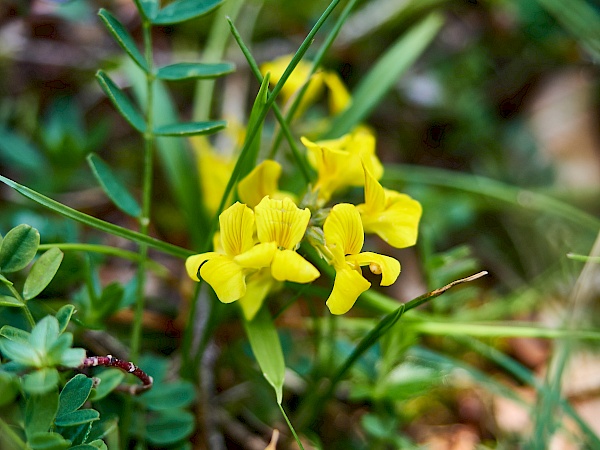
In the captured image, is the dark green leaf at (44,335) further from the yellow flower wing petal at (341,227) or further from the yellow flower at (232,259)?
the yellow flower wing petal at (341,227)

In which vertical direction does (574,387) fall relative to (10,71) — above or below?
below

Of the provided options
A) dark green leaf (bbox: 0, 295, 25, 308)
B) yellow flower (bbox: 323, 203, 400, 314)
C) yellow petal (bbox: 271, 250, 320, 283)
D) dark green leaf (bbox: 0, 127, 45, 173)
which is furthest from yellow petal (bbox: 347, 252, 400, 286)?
dark green leaf (bbox: 0, 127, 45, 173)

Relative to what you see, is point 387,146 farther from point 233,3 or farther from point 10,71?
point 10,71

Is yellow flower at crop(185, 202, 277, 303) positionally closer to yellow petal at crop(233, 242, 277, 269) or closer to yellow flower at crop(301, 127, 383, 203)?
yellow petal at crop(233, 242, 277, 269)

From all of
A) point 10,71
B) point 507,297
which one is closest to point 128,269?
point 10,71

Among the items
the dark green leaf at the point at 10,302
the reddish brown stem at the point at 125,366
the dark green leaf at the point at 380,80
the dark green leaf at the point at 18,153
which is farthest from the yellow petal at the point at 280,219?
the dark green leaf at the point at 18,153

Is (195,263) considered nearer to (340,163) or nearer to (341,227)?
(341,227)

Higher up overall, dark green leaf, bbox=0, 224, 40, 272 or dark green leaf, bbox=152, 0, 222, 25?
dark green leaf, bbox=152, 0, 222, 25
